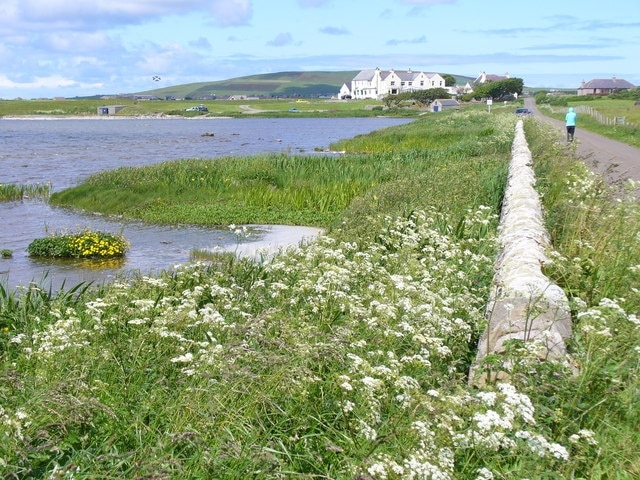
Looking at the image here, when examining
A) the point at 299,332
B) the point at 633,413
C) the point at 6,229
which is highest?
the point at 299,332

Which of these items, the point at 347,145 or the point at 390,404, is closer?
the point at 390,404

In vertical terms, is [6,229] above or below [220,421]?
below

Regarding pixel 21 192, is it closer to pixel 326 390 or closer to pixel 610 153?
pixel 610 153

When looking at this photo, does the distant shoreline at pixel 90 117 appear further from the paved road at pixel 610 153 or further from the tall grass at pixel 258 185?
the tall grass at pixel 258 185

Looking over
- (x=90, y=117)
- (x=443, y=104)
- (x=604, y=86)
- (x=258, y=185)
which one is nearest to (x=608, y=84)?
(x=604, y=86)

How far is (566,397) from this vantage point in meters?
5.15

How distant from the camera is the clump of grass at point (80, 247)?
59.0 ft

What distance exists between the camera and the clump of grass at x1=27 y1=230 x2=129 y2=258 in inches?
708

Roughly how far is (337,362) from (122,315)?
247 centimetres

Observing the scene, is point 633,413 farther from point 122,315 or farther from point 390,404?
point 122,315

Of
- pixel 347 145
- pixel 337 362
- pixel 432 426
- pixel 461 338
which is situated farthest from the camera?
pixel 347 145

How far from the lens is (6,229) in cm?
2267

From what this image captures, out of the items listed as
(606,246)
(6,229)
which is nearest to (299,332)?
(606,246)

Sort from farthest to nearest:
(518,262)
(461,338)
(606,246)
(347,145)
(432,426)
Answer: (347,145) → (606,246) → (518,262) → (461,338) → (432,426)
